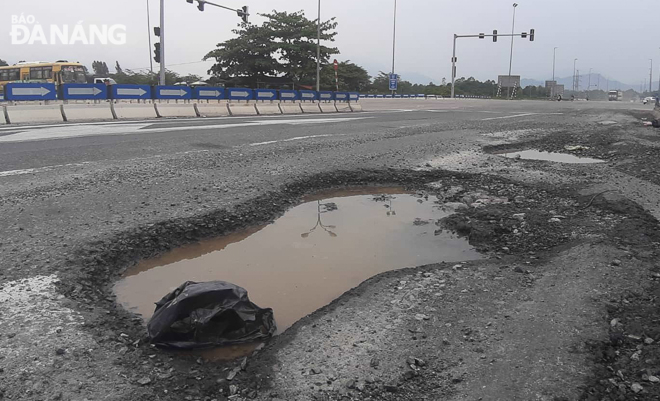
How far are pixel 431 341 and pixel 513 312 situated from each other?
62 centimetres

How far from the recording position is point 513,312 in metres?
2.75

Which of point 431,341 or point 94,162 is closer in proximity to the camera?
point 431,341

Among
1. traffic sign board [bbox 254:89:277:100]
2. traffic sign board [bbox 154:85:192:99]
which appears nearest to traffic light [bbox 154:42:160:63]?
traffic sign board [bbox 154:85:192:99]

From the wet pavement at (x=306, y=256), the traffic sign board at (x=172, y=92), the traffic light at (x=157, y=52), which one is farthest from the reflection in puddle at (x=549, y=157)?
the traffic light at (x=157, y=52)

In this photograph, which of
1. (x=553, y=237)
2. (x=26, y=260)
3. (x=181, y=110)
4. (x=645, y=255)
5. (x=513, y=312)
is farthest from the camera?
(x=181, y=110)

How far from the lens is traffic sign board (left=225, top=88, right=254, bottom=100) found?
25.5m

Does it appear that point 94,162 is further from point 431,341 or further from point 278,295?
point 431,341

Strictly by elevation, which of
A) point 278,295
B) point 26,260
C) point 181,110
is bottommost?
point 278,295

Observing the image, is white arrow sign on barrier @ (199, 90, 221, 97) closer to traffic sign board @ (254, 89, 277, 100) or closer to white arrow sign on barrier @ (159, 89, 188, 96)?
white arrow sign on barrier @ (159, 89, 188, 96)

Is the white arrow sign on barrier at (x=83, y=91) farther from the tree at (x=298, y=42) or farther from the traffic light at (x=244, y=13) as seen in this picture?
the tree at (x=298, y=42)

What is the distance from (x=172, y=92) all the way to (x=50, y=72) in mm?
16996

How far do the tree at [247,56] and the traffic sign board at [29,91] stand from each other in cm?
2668

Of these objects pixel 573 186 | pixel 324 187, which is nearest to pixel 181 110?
pixel 324 187

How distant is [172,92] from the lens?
22547 mm
